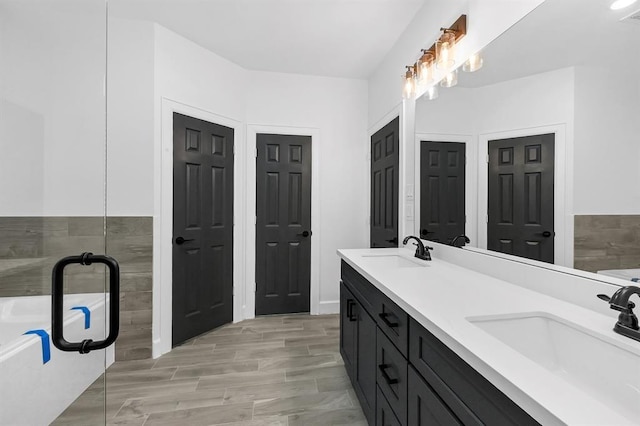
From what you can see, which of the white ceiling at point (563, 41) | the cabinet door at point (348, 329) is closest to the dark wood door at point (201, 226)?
the cabinet door at point (348, 329)

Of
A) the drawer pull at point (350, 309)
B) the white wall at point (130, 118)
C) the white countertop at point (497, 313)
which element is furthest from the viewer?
the white wall at point (130, 118)

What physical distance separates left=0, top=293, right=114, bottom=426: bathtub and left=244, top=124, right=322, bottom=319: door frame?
2.21m

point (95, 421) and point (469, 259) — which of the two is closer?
point (95, 421)

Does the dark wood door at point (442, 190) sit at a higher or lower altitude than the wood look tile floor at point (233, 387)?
higher

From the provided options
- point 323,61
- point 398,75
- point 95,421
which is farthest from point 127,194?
point 398,75

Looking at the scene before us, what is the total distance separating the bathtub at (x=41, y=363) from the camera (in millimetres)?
983

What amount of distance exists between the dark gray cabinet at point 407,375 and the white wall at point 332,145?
155 cm

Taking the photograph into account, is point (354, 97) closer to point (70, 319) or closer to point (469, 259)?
point (469, 259)

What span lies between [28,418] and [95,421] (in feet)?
0.78

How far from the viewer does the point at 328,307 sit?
138 inches

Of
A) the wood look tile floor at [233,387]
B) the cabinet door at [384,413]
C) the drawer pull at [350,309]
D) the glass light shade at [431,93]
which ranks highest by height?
the glass light shade at [431,93]

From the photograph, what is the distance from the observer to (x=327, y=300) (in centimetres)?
352

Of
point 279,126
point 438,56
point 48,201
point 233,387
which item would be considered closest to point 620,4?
point 438,56

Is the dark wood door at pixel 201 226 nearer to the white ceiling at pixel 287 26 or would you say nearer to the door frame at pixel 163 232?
the door frame at pixel 163 232
